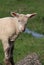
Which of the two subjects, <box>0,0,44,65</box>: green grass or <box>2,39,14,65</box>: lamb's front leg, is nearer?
<box>2,39,14,65</box>: lamb's front leg

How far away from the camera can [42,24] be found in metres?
20.8

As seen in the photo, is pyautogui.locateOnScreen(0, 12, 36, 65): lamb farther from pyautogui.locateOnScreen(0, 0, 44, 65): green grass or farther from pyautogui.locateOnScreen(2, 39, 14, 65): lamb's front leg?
pyautogui.locateOnScreen(0, 0, 44, 65): green grass

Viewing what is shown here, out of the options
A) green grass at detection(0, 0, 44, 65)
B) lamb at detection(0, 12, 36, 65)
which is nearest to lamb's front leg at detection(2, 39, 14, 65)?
lamb at detection(0, 12, 36, 65)

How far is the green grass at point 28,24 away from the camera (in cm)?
1550

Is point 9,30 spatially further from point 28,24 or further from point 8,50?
point 28,24

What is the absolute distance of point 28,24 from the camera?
20719mm

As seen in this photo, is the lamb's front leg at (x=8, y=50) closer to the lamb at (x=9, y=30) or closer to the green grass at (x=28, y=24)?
the lamb at (x=9, y=30)

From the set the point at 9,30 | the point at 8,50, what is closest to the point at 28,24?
the point at 8,50

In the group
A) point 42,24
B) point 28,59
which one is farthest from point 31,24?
point 28,59

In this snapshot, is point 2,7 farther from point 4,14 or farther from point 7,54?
point 7,54

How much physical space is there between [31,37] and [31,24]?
2645 mm

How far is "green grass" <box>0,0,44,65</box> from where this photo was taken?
50.9 feet

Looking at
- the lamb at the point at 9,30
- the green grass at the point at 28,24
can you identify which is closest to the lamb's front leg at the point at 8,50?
the lamb at the point at 9,30

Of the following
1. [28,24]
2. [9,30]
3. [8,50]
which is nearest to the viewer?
[9,30]
